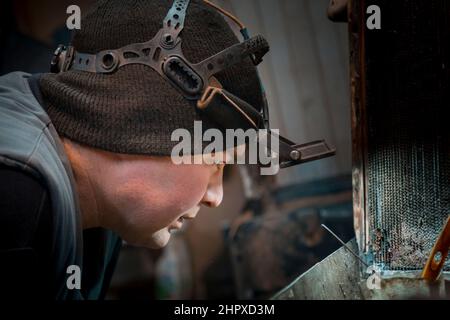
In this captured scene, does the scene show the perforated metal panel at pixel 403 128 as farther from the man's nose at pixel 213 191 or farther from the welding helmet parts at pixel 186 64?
the man's nose at pixel 213 191

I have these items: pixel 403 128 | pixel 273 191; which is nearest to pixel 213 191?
pixel 403 128

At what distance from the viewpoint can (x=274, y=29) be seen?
1.42m

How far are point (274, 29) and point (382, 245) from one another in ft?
2.02

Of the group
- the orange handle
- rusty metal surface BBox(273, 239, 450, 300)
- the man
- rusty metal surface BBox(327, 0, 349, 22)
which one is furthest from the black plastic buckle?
the orange handle

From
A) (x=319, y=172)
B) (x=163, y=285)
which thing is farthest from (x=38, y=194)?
(x=163, y=285)

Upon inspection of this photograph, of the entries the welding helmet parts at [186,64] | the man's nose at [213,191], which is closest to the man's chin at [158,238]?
the man's nose at [213,191]

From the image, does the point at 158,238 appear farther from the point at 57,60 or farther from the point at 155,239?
the point at 57,60

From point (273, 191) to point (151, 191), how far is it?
1542mm

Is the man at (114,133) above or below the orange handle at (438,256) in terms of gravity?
above

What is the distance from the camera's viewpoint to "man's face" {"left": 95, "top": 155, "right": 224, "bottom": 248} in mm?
1101

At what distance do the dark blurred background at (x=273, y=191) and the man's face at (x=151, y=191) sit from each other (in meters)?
0.41

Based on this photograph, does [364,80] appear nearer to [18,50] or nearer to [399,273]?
[399,273]

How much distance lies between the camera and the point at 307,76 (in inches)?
91.6

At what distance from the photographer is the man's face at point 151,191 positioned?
110 centimetres
